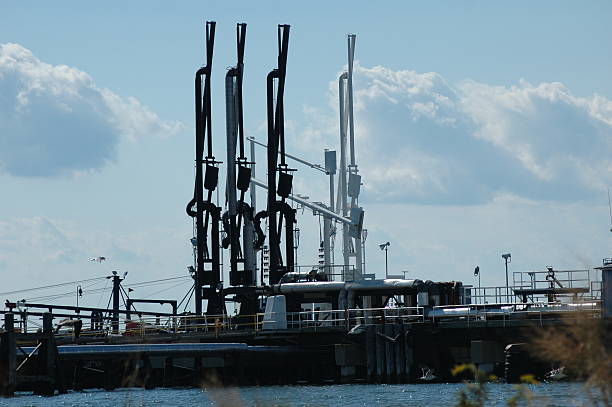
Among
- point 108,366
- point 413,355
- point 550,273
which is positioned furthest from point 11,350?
point 550,273

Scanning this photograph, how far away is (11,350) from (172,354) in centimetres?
1374

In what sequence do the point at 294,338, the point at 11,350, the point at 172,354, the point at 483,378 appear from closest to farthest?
1. the point at 483,378
2. the point at 11,350
3. the point at 172,354
4. the point at 294,338

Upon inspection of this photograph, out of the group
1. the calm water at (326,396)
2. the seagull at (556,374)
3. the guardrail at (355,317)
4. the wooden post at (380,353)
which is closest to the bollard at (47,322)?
the calm water at (326,396)

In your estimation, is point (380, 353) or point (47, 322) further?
point (380, 353)

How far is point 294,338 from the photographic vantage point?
228ft

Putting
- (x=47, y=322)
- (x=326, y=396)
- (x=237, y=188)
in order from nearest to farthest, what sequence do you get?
(x=326, y=396), (x=47, y=322), (x=237, y=188)

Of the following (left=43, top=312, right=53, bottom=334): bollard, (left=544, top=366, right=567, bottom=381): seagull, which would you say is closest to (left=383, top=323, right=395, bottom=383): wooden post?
(left=544, top=366, right=567, bottom=381): seagull

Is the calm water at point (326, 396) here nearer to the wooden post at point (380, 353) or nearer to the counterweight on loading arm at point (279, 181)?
the wooden post at point (380, 353)

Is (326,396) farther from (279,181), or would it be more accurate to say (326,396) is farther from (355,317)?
(279,181)

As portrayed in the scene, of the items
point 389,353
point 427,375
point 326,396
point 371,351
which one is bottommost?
point 326,396

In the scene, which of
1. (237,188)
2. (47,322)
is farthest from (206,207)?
(47,322)

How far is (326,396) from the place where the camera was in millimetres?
52031

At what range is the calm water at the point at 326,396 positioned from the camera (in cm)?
4597

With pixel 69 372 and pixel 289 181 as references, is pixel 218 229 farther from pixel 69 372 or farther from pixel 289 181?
pixel 69 372
